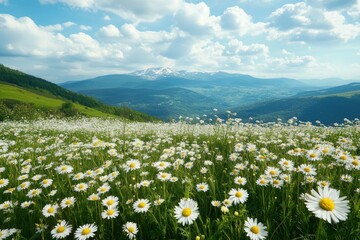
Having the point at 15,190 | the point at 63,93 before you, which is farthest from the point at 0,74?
the point at 15,190

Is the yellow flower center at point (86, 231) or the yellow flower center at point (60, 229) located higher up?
the yellow flower center at point (86, 231)

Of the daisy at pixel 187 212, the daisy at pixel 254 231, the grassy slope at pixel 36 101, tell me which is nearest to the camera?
the daisy at pixel 254 231

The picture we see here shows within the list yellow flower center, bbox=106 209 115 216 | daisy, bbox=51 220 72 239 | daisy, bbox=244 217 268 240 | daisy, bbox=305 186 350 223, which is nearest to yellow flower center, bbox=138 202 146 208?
yellow flower center, bbox=106 209 115 216

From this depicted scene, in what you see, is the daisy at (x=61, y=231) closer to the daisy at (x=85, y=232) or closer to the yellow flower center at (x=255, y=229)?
the daisy at (x=85, y=232)

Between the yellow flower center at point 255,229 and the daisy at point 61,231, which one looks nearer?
the yellow flower center at point 255,229

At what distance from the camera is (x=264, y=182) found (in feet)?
10.9

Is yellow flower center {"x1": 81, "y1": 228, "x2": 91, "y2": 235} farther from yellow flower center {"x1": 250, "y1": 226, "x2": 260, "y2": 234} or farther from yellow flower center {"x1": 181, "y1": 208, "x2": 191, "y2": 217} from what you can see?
yellow flower center {"x1": 250, "y1": 226, "x2": 260, "y2": 234}

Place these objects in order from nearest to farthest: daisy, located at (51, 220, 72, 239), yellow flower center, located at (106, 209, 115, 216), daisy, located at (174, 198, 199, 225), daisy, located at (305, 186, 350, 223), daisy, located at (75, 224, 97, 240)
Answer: daisy, located at (305, 186, 350, 223), daisy, located at (174, 198, 199, 225), daisy, located at (75, 224, 97, 240), daisy, located at (51, 220, 72, 239), yellow flower center, located at (106, 209, 115, 216)

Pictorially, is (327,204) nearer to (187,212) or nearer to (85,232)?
(187,212)

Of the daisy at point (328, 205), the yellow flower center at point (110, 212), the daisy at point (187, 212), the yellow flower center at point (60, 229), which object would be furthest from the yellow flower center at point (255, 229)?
the yellow flower center at point (60, 229)

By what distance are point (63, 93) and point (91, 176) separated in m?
158

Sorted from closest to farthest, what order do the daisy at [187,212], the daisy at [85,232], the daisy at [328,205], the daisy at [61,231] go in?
the daisy at [328,205] → the daisy at [187,212] → the daisy at [85,232] → the daisy at [61,231]

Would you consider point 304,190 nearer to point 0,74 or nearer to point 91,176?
point 91,176

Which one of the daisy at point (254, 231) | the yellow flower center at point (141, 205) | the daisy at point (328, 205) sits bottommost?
the yellow flower center at point (141, 205)
